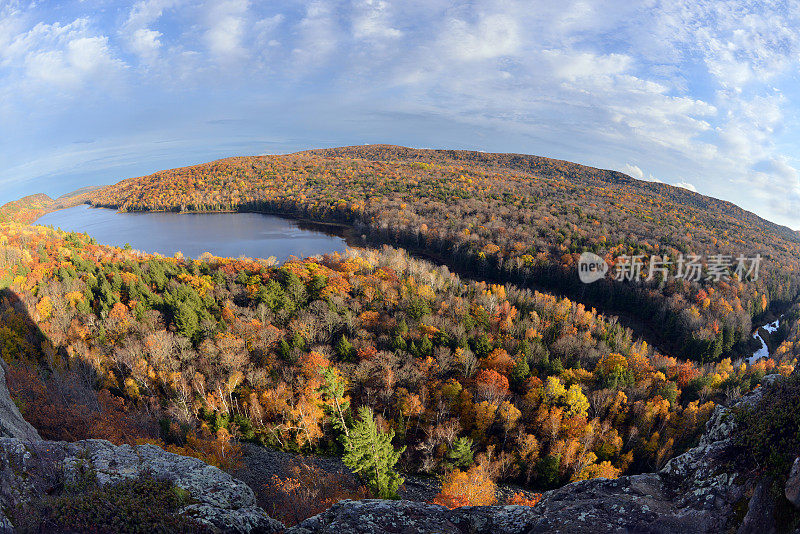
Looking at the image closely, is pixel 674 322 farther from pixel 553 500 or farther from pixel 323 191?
pixel 323 191

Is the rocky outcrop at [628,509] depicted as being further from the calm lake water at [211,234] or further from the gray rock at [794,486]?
the calm lake water at [211,234]

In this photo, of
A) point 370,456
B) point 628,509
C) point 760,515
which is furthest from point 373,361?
point 760,515

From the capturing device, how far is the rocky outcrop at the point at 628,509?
6.43 m

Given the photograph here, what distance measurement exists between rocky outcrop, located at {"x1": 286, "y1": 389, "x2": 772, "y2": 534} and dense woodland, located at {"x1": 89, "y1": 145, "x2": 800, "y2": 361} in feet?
258

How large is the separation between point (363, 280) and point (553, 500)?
5451 cm

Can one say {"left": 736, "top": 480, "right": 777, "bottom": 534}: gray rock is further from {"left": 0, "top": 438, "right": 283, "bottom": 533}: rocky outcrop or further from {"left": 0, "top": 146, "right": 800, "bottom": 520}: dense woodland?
{"left": 0, "top": 146, "right": 800, "bottom": 520}: dense woodland

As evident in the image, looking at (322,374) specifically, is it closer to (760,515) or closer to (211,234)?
(760,515)

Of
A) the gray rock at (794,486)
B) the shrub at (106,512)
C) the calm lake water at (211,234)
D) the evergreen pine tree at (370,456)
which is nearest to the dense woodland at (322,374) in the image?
the evergreen pine tree at (370,456)

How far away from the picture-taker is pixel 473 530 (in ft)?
26.7

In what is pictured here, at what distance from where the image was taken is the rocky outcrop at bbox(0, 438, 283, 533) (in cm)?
831

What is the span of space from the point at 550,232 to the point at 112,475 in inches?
4428

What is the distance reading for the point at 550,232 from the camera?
10550 centimetres

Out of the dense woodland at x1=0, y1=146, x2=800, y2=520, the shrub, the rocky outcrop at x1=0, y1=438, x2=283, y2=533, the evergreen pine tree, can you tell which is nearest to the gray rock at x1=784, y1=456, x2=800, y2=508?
the rocky outcrop at x1=0, y1=438, x2=283, y2=533

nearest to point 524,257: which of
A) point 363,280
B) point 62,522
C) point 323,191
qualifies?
point 363,280
